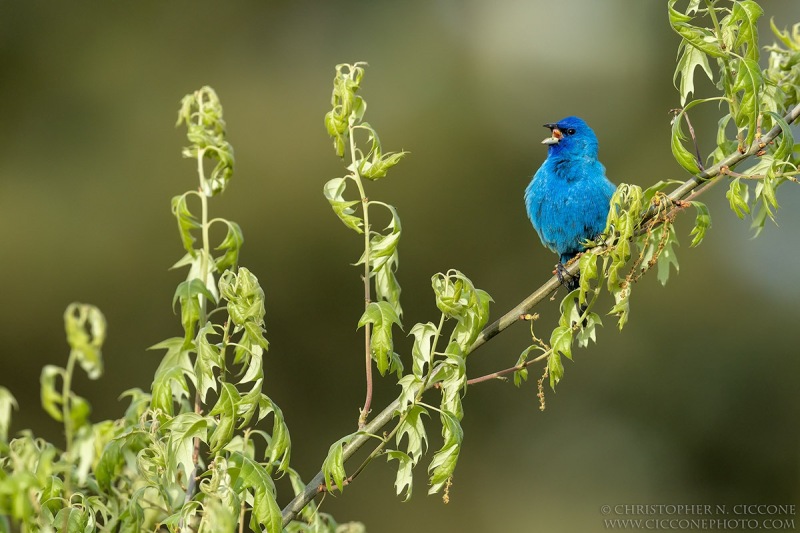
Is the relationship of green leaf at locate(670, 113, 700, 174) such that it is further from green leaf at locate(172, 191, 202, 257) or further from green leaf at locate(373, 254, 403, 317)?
green leaf at locate(172, 191, 202, 257)

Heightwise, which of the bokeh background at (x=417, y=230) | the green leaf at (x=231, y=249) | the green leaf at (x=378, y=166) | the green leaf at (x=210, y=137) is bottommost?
the bokeh background at (x=417, y=230)

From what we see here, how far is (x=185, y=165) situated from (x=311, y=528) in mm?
9202

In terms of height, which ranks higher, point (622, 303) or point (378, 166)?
point (378, 166)

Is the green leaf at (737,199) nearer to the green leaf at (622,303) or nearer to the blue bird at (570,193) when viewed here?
the green leaf at (622,303)

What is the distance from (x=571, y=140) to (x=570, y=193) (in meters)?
0.45

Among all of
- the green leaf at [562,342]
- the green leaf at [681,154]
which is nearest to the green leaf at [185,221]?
the green leaf at [562,342]

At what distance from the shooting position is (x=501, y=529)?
492 inches

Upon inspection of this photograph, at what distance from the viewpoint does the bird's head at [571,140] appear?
5.47 meters

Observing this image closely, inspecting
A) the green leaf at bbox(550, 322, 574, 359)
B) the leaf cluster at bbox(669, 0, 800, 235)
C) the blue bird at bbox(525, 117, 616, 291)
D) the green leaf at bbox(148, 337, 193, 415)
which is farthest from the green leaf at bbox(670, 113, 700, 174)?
the blue bird at bbox(525, 117, 616, 291)

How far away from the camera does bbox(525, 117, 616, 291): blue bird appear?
512 cm

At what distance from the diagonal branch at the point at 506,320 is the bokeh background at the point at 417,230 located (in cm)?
790

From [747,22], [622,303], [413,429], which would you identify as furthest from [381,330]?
[747,22]

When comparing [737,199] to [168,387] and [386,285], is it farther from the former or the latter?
[168,387]

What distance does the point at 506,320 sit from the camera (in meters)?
2.54
